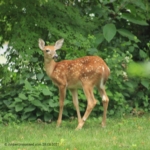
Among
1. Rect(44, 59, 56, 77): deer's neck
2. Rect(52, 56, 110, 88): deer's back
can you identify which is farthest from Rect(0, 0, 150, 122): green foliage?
Rect(52, 56, 110, 88): deer's back

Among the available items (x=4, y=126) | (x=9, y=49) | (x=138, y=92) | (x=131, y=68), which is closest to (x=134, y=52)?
(x=138, y=92)

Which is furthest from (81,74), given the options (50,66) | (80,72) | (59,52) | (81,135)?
(59,52)

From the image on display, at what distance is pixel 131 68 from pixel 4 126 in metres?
6.36

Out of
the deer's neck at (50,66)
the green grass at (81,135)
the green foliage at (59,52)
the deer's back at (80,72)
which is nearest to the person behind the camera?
the green grass at (81,135)

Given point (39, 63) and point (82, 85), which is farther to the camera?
point (39, 63)

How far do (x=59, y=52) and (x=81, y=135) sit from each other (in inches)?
129

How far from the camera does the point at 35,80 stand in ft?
32.3

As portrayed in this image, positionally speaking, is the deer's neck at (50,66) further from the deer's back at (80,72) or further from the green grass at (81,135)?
the green grass at (81,135)

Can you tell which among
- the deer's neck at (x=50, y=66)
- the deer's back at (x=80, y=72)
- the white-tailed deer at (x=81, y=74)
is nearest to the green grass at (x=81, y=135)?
the white-tailed deer at (x=81, y=74)

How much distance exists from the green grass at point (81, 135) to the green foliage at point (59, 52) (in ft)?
1.77

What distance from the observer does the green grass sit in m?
5.87

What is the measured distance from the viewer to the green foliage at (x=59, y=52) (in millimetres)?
9289

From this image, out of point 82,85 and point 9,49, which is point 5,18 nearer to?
point 9,49

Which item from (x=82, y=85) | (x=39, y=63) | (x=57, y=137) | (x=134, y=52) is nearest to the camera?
(x=57, y=137)
